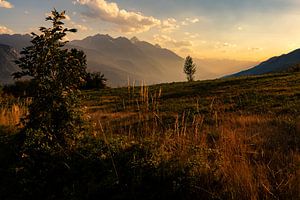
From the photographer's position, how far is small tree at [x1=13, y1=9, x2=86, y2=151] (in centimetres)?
698

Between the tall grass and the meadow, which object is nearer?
the tall grass

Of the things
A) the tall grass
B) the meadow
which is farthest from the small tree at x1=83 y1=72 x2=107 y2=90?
the tall grass

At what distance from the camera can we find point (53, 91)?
23.2 ft

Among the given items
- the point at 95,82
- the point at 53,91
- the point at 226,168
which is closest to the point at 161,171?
the point at 226,168

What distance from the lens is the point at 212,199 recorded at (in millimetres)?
4688

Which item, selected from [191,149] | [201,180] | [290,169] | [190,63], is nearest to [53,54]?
[191,149]

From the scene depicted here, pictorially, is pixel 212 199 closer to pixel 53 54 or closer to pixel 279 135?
pixel 279 135

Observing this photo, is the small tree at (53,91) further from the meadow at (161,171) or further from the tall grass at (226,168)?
the tall grass at (226,168)

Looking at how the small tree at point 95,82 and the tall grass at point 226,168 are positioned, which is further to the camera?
the small tree at point 95,82

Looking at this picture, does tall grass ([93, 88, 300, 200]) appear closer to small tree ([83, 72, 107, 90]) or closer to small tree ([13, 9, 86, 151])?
small tree ([13, 9, 86, 151])

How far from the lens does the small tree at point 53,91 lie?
22.9 feet

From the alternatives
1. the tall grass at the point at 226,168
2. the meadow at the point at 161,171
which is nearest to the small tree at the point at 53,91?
the meadow at the point at 161,171

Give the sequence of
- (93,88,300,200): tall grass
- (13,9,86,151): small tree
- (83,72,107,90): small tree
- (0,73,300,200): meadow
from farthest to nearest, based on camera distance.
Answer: (83,72,107,90): small tree → (13,9,86,151): small tree → (0,73,300,200): meadow → (93,88,300,200): tall grass

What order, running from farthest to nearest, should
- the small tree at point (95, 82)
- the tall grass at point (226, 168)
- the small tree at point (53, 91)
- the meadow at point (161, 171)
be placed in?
the small tree at point (95, 82) < the small tree at point (53, 91) < the meadow at point (161, 171) < the tall grass at point (226, 168)
